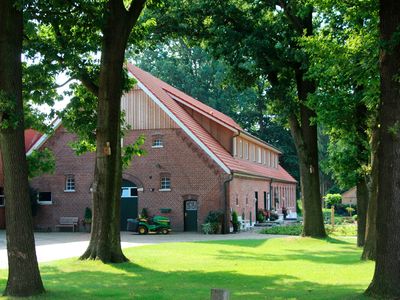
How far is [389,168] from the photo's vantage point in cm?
957

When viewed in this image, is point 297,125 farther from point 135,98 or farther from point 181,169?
point 135,98

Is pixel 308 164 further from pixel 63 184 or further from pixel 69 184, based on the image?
pixel 63 184

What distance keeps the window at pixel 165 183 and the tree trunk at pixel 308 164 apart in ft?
35.7

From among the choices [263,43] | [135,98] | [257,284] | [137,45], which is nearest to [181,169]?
[135,98]

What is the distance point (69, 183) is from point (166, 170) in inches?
283

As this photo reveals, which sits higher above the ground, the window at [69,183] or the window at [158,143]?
the window at [158,143]

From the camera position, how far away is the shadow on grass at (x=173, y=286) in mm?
11203

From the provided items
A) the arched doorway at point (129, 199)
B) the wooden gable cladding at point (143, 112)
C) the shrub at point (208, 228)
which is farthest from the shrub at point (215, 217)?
the wooden gable cladding at point (143, 112)

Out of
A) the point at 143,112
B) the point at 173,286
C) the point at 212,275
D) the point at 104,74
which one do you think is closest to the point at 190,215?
the point at 143,112

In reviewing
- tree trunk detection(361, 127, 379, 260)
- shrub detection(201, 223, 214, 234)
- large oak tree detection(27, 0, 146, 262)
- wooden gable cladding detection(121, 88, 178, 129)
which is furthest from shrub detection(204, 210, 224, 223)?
tree trunk detection(361, 127, 379, 260)

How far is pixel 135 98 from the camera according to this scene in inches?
1478

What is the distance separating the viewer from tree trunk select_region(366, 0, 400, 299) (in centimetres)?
948

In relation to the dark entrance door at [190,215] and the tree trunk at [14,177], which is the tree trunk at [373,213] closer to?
the tree trunk at [14,177]

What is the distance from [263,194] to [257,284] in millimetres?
33752
